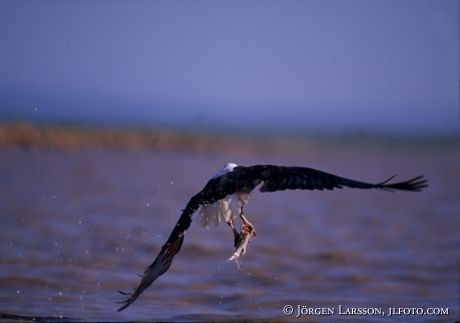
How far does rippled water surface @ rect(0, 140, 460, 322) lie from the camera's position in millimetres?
9633

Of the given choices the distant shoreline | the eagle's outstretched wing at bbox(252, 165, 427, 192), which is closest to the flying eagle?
the eagle's outstretched wing at bbox(252, 165, 427, 192)

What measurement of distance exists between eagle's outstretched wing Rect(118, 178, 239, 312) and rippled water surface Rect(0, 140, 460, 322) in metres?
1.32

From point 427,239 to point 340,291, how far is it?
15.6ft

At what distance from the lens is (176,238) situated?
24.7 feet

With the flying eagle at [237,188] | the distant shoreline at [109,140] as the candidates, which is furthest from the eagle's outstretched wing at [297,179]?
the distant shoreline at [109,140]

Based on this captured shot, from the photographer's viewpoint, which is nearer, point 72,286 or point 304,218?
point 72,286

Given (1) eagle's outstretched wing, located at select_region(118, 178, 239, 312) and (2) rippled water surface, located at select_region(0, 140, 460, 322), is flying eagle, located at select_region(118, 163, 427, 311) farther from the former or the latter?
(2) rippled water surface, located at select_region(0, 140, 460, 322)

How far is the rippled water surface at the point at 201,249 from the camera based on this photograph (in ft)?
31.6

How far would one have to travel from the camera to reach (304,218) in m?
17.0

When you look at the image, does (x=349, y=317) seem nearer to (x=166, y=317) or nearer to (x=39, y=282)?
(x=166, y=317)

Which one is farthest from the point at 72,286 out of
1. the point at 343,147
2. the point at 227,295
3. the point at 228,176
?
the point at 343,147

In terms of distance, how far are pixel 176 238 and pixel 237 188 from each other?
2.86 ft

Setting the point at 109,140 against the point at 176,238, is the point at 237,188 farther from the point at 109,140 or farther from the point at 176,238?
the point at 109,140

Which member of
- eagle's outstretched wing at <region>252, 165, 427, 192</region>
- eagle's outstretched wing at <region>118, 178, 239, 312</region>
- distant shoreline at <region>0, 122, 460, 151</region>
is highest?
distant shoreline at <region>0, 122, 460, 151</region>
